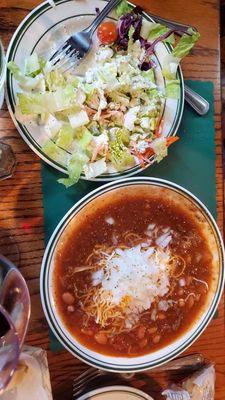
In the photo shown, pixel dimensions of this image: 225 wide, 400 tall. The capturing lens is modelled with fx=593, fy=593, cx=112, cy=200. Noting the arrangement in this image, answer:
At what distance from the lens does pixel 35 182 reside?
2.18 m

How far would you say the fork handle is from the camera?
211 centimetres

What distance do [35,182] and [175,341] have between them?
0.82m

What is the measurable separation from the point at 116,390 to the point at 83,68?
1205mm

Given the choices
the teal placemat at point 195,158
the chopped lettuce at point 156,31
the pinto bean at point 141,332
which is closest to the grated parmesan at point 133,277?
the pinto bean at point 141,332

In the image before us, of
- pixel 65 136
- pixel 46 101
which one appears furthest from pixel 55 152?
pixel 46 101

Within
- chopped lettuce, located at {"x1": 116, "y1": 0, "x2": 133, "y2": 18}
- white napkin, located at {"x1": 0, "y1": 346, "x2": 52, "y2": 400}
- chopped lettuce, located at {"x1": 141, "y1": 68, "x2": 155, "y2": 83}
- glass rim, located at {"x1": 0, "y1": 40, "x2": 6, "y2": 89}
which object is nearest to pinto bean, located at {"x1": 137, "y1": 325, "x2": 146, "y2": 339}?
white napkin, located at {"x1": 0, "y1": 346, "x2": 52, "y2": 400}

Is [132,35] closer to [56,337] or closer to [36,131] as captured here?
[36,131]

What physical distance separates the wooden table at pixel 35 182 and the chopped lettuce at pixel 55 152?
0.10 metres

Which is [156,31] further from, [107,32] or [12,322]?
[12,322]

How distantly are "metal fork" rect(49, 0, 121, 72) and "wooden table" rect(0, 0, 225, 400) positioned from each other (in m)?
0.18

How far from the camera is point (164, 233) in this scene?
7.47 feet

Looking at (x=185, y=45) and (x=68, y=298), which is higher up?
(x=185, y=45)

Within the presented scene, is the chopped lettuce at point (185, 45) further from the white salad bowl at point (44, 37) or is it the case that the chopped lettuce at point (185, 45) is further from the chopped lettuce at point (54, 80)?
the chopped lettuce at point (54, 80)

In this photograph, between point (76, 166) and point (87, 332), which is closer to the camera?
point (76, 166)
